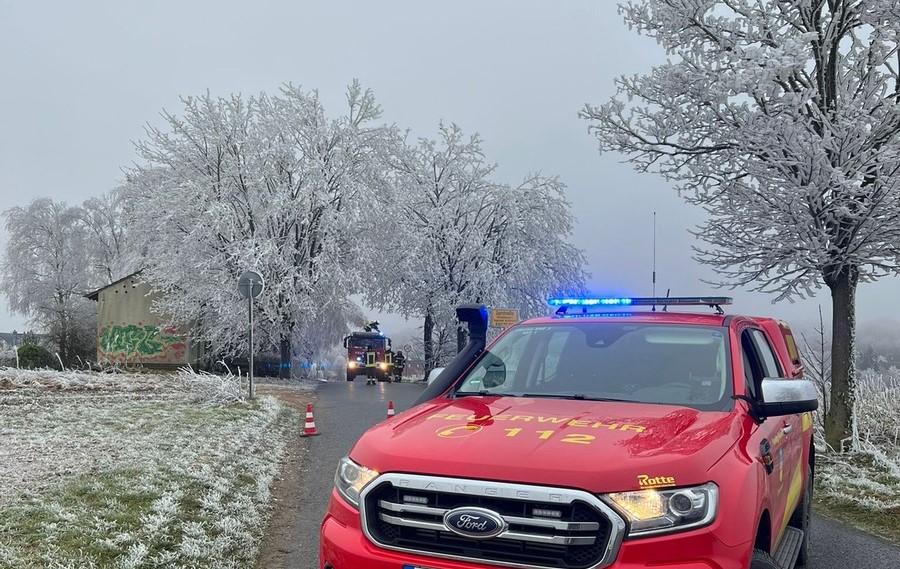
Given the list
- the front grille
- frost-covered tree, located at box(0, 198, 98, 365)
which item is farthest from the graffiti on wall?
the front grille

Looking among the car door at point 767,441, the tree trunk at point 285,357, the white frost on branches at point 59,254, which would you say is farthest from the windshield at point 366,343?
the car door at point 767,441

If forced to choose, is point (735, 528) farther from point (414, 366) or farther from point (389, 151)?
point (414, 366)

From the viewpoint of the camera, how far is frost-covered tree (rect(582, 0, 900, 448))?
356 inches

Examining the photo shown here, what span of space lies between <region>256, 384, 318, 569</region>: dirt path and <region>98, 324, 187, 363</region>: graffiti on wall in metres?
27.4

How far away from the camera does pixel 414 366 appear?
39.3 m

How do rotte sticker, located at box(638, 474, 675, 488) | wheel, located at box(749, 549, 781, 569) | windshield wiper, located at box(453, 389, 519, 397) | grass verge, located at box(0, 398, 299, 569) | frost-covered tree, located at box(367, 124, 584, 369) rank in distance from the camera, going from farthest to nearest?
1. frost-covered tree, located at box(367, 124, 584, 369)
2. grass verge, located at box(0, 398, 299, 569)
3. windshield wiper, located at box(453, 389, 519, 397)
4. wheel, located at box(749, 549, 781, 569)
5. rotte sticker, located at box(638, 474, 675, 488)

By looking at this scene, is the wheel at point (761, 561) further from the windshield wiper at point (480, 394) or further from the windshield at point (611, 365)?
the windshield wiper at point (480, 394)

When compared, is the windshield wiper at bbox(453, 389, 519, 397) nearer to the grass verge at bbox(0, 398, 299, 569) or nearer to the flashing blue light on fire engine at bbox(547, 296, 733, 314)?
the flashing blue light on fire engine at bbox(547, 296, 733, 314)

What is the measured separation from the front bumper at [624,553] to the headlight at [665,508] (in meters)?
0.04

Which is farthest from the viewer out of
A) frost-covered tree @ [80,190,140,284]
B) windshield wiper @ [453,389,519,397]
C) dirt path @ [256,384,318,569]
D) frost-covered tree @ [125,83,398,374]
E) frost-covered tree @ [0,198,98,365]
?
frost-covered tree @ [80,190,140,284]

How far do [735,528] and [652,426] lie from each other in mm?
583

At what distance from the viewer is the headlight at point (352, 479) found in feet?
10.8

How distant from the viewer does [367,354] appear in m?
34.0

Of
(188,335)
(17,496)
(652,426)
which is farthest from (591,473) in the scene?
(188,335)
